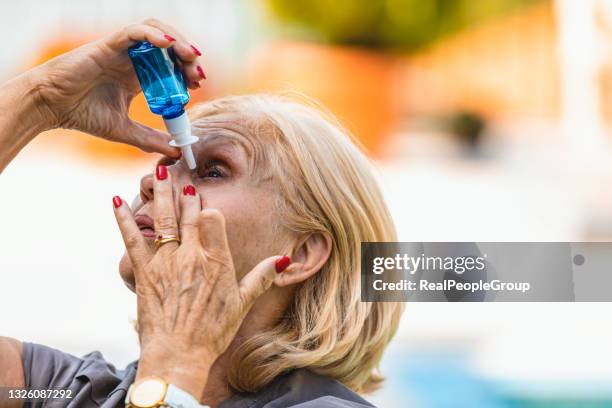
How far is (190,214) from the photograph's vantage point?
1.05 metres

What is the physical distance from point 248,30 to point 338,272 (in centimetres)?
78

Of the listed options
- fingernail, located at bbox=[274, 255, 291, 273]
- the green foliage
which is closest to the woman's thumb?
fingernail, located at bbox=[274, 255, 291, 273]

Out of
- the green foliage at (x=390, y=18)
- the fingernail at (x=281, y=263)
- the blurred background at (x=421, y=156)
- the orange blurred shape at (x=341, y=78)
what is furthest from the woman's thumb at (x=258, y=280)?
the green foliage at (x=390, y=18)

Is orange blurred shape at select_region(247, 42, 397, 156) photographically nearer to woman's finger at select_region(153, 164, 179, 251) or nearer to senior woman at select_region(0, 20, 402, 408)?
senior woman at select_region(0, 20, 402, 408)

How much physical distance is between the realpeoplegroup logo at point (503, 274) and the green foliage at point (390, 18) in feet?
2.21

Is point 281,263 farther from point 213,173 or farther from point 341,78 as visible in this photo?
point 341,78

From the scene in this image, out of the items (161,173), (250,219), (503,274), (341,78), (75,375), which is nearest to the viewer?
(161,173)

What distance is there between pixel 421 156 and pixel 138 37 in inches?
39.4

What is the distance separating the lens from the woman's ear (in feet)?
3.97

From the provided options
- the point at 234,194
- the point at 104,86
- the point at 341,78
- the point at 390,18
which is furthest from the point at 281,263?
the point at 390,18

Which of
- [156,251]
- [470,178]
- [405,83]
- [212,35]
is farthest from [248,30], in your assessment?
[156,251]

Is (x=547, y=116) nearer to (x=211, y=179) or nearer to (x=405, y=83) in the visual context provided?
(x=405, y=83)

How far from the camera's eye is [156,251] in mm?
1071

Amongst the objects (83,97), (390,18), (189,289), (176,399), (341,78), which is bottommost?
(176,399)
